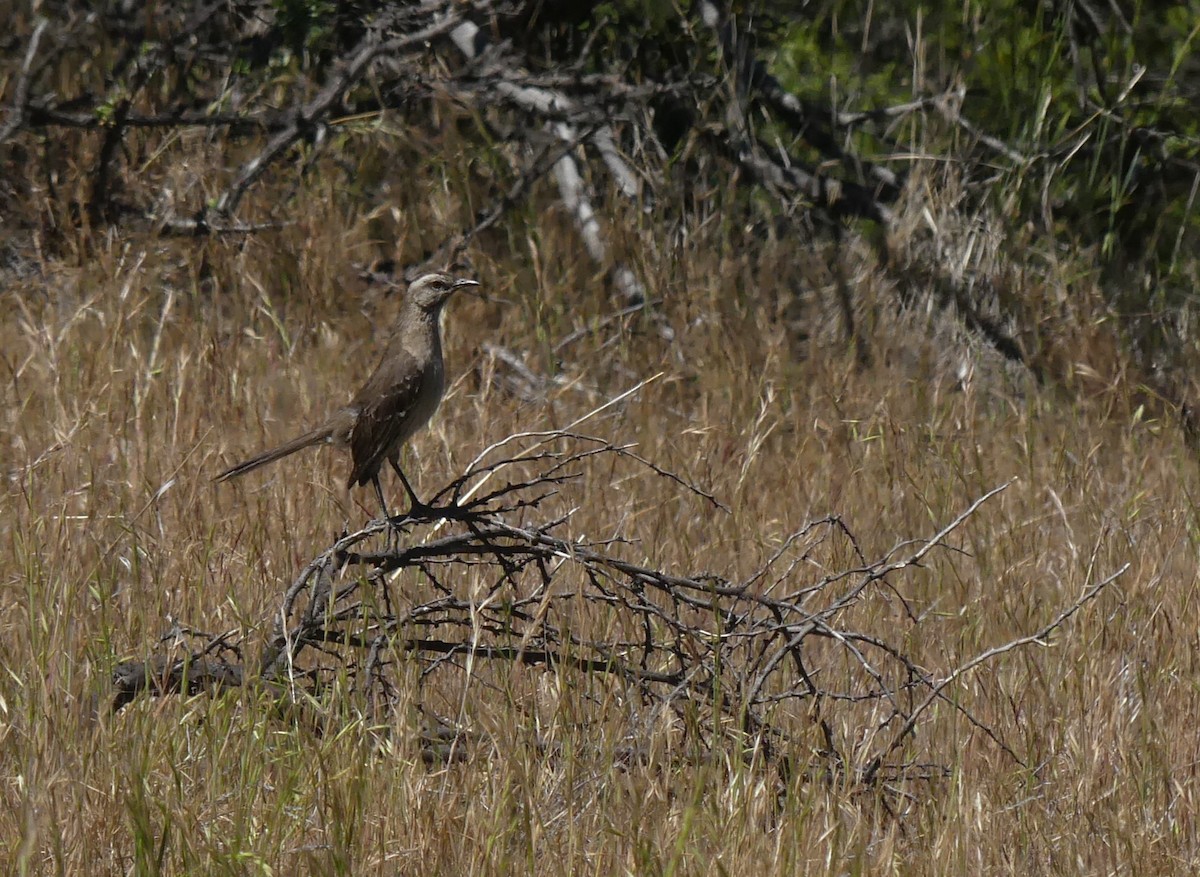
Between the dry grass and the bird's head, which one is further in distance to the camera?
the bird's head

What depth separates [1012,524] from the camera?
5.00 m

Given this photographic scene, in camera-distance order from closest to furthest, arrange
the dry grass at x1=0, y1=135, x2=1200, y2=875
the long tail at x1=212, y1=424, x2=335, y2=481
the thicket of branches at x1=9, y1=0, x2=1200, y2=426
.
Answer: the dry grass at x1=0, y1=135, x2=1200, y2=875
the long tail at x1=212, y1=424, x2=335, y2=481
the thicket of branches at x1=9, y1=0, x2=1200, y2=426

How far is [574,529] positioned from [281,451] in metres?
0.94

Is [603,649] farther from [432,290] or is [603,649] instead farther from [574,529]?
[432,290]

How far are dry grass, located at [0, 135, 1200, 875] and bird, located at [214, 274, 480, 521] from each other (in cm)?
16

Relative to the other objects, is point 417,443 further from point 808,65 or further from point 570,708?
point 808,65

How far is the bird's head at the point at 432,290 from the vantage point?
17.6 feet

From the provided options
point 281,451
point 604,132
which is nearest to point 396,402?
point 281,451

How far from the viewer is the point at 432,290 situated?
17.7ft

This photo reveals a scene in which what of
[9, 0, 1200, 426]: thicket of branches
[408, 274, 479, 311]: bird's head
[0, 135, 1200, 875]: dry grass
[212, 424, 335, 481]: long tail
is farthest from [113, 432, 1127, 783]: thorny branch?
[9, 0, 1200, 426]: thicket of branches

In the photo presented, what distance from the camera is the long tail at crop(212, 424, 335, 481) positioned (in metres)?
4.84

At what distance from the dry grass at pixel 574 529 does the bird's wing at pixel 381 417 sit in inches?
7.0

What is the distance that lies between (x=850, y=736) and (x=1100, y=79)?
3.90 m

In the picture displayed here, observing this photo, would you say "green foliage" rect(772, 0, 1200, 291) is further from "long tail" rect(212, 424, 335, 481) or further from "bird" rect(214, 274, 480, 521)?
"long tail" rect(212, 424, 335, 481)
